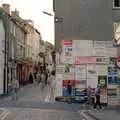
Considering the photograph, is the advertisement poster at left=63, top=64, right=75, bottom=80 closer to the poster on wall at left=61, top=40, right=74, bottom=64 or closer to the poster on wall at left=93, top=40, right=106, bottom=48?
the poster on wall at left=61, top=40, right=74, bottom=64

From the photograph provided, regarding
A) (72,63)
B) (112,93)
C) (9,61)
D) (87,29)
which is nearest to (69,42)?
(72,63)

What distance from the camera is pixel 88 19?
169ft

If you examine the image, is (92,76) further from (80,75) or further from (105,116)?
(105,116)

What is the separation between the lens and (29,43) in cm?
10300

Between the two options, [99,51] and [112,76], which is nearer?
[112,76]

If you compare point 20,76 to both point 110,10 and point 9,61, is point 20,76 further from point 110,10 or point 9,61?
point 110,10

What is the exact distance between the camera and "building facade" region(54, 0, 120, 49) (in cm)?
5147

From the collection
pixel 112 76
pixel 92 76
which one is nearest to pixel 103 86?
pixel 112 76

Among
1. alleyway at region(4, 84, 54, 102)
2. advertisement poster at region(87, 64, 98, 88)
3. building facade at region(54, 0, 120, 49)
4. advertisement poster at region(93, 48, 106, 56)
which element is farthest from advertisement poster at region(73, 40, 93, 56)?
building facade at region(54, 0, 120, 49)

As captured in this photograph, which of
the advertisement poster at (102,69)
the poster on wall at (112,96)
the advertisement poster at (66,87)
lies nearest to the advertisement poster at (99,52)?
the advertisement poster at (102,69)

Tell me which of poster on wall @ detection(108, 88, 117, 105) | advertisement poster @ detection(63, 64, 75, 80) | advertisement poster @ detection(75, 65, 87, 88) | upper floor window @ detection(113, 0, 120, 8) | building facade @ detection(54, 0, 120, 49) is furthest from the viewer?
upper floor window @ detection(113, 0, 120, 8)

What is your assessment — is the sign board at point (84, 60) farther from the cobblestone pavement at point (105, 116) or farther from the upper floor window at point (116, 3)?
the upper floor window at point (116, 3)

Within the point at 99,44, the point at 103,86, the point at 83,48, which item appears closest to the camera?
the point at 103,86

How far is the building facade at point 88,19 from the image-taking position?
2026 inches
